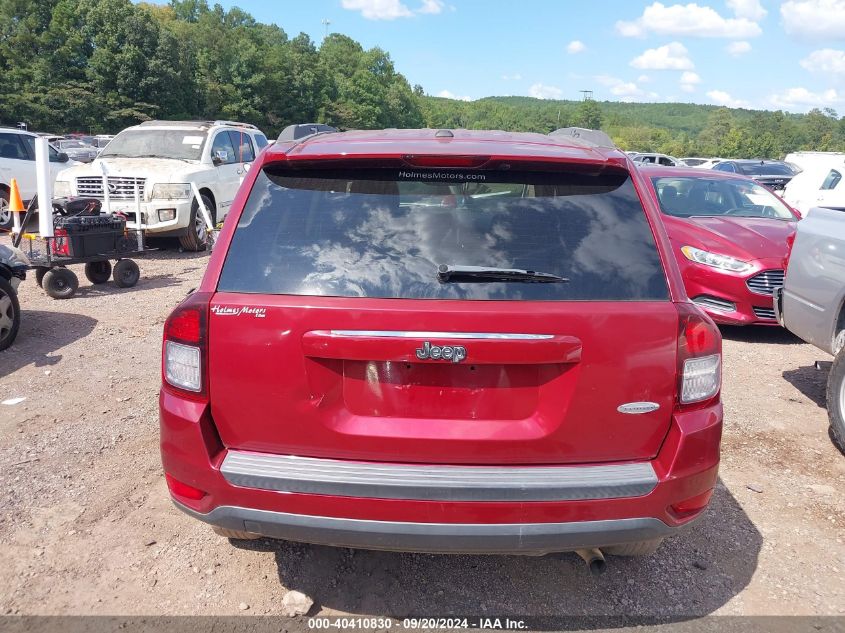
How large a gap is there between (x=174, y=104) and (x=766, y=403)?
67478mm

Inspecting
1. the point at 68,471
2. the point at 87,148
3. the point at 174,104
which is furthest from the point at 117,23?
the point at 68,471

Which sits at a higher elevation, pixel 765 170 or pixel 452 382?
pixel 765 170

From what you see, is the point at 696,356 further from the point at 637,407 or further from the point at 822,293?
the point at 822,293

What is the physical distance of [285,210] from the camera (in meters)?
2.57

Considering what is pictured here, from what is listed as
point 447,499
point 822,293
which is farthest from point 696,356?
point 822,293

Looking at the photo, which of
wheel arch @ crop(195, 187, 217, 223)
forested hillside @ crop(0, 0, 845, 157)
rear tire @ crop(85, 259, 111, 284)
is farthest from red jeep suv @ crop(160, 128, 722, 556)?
forested hillside @ crop(0, 0, 845, 157)

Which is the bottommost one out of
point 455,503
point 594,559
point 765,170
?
point 594,559

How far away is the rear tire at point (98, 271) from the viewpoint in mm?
8945

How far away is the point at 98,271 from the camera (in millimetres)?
9031

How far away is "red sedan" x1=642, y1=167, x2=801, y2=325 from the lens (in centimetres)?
702

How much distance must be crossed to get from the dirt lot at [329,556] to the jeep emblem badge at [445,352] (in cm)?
125

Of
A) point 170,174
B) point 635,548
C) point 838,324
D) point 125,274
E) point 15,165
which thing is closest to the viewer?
point 635,548

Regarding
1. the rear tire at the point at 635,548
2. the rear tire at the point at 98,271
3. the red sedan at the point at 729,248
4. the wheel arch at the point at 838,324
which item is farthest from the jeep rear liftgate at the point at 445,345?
the rear tire at the point at 98,271

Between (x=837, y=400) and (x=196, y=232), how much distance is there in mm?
9799
